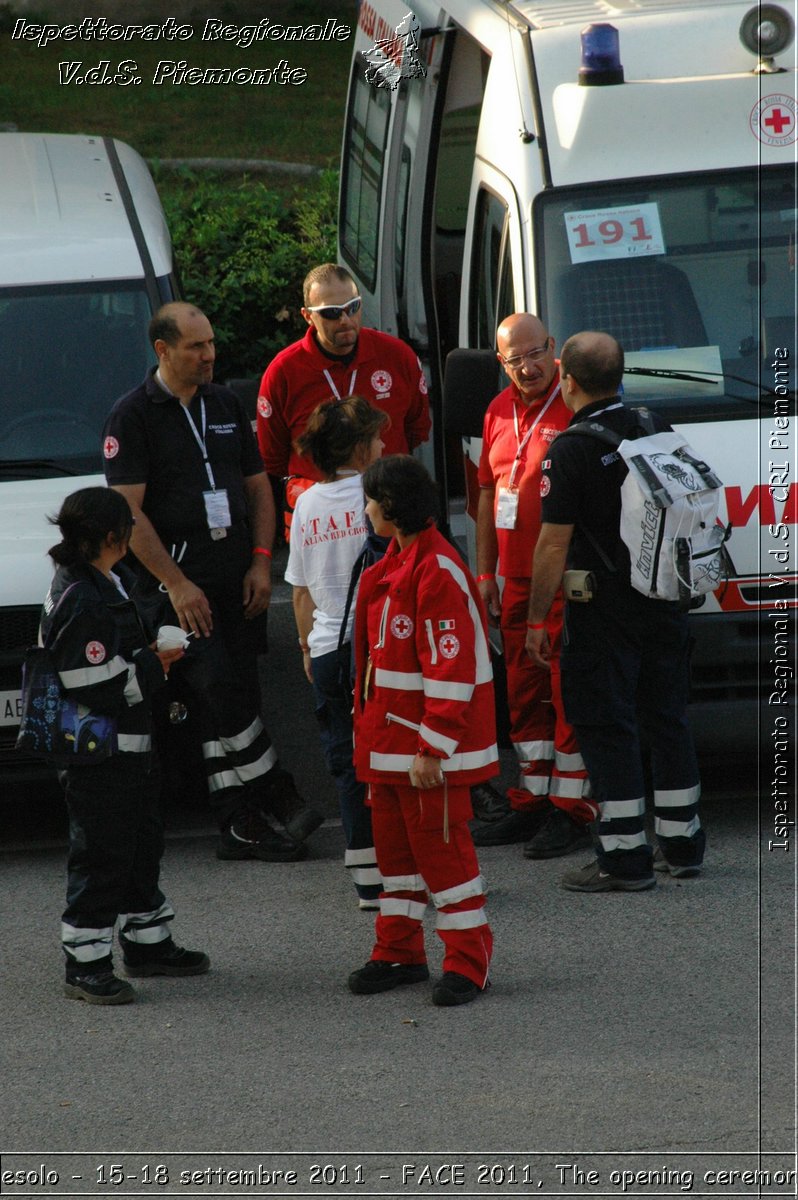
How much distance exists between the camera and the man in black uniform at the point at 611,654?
5.25m

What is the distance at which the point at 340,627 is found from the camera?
5.21 meters

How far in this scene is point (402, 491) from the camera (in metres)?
4.58

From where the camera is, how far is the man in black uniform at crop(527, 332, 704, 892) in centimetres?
525

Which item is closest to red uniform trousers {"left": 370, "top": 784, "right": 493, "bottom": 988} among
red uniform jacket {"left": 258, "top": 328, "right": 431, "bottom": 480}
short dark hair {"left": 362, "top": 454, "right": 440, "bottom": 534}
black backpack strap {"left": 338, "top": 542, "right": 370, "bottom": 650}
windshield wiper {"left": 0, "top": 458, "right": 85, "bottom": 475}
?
black backpack strap {"left": 338, "top": 542, "right": 370, "bottom": 650}

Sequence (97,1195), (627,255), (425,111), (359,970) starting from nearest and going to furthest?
(97,1195)
(359,970)
(627,255)
(425,111)

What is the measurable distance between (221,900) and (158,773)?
2.94 ft

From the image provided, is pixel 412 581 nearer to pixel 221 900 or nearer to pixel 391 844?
pixel 391 844

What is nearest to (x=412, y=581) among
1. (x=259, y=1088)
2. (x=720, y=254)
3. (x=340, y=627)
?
(x=340, y=627)

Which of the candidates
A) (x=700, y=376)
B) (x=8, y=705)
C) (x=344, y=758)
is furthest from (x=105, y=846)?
(x=700, y=376)

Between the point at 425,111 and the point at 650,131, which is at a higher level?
the point at 425,111

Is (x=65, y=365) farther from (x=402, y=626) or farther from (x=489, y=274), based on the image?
(x=402, y=626)

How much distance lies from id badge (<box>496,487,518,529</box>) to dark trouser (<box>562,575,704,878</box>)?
1.84 feet

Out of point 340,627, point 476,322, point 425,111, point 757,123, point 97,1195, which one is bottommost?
point 97,1195

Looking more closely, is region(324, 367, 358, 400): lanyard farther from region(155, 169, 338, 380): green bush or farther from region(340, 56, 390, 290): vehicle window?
region(155, 169, 338, 380): green bush
